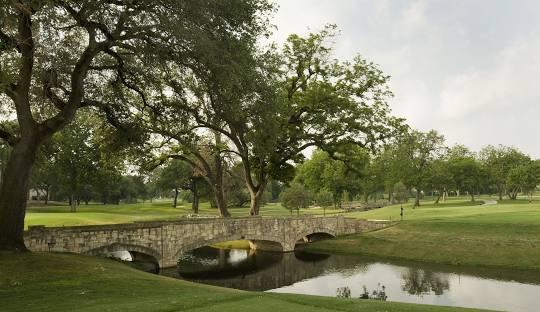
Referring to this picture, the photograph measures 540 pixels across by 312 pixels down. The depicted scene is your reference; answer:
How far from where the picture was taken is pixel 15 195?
829 inches

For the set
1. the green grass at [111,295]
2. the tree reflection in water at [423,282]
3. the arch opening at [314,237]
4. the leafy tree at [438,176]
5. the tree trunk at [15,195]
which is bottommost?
the tree reflection in water at [423,282]

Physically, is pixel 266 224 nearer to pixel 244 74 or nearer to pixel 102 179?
pixel 244 74

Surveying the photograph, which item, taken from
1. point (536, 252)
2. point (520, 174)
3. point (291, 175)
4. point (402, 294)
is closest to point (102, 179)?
point (291, 175)

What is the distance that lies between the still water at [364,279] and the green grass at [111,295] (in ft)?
Answer: 37.7

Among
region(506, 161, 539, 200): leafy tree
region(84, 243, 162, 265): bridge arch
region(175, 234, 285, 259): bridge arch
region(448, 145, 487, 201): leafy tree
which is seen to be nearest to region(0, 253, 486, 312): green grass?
region(84, 243, 162, 265): bridge arch

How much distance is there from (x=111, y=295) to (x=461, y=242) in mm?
33154

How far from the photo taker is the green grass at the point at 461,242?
36844 mm

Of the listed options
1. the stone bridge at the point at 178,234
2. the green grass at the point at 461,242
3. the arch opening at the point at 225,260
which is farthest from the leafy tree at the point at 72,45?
the green grass at the point at 461,242

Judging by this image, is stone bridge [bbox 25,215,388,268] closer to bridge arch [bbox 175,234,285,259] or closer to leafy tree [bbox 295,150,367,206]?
bridge arch [bbox 175,234,285,259]

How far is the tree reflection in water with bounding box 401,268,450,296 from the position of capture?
2925cm

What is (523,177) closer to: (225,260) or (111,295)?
(225,260)

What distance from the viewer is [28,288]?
55.5 ft

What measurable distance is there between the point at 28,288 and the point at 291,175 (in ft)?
106

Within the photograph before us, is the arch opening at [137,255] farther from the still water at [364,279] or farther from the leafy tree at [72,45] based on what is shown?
the leafy tree at [72,45]
